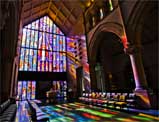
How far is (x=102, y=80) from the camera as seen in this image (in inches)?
419

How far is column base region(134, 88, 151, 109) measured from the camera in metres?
5.93

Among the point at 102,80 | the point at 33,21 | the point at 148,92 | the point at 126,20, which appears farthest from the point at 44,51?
the point at 148,92

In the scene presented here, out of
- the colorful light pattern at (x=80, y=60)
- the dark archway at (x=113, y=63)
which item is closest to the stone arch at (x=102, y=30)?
the dark archway at (x=113, y=63)

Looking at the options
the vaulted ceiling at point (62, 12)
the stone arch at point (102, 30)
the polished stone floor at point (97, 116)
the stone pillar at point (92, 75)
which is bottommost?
the polished stone floor at point (97, 116)

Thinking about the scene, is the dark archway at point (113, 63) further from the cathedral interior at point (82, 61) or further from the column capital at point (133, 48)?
the column capital at point (133, 48)

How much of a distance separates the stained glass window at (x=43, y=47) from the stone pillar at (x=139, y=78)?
1223 cm

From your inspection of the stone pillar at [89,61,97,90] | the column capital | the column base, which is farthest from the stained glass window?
the column base

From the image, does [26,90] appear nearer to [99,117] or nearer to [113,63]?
[113,63]

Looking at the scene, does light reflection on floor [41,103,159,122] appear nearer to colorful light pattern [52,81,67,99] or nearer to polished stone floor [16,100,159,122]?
polished stone floor [16,100,159,122]

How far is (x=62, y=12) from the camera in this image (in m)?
16.1

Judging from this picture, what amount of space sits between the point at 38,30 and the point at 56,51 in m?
3.79

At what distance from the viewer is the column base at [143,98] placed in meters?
5.93

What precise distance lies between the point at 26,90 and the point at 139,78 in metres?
13.3

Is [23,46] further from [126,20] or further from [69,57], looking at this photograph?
[126,20]
